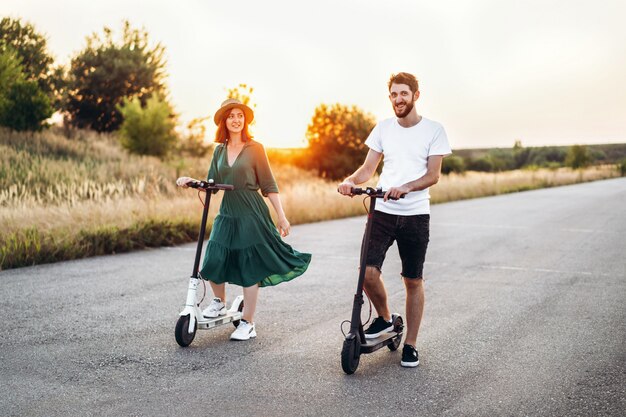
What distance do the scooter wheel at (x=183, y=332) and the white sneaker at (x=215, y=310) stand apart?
28 centimetres

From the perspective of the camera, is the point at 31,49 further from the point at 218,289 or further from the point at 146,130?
the point at 218,289

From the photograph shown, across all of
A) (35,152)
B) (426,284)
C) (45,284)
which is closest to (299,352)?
(426,284)

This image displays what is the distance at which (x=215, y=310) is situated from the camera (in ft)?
19.1

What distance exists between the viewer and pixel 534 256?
1107 centimetres

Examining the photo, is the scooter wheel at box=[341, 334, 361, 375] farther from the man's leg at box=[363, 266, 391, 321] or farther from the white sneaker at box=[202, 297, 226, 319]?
the white sneaker at box=[202, 297, 226, 319]

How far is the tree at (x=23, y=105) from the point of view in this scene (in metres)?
29.8

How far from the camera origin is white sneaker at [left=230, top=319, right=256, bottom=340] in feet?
18.6

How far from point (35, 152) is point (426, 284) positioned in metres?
23.6

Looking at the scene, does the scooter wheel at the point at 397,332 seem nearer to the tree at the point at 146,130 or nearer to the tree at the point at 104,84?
the tree at the point at 146,130

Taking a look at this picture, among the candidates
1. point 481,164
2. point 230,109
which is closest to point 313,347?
point 230,109

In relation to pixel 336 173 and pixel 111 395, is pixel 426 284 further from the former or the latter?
pixel 336 173

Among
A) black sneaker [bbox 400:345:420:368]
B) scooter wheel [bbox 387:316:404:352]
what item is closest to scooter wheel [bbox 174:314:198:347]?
scooter wheel [bbox 387:316:404:352]

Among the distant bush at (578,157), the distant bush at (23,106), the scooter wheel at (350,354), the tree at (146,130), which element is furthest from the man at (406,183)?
the distant bush at (578,157)

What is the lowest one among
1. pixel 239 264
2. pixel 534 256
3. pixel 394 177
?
pixel 534 256
